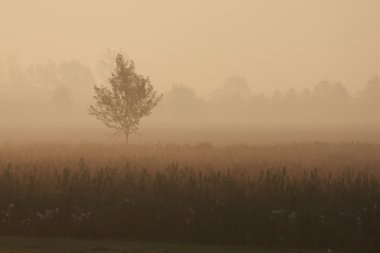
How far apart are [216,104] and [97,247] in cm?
16441

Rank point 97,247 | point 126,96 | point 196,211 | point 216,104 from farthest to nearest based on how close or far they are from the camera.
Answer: point 216,104 < point 126,96 < point 196,211 < point 97,247

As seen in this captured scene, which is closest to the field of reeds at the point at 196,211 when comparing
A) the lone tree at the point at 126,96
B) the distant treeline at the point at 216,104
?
the lone tree at the point at 126,96

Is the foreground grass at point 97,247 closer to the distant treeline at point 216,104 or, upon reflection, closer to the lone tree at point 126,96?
the lone tree at point 126,96

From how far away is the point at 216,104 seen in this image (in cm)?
17575

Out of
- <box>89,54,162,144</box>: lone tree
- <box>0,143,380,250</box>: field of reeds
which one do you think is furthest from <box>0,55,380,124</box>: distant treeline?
<box>0,143,380,250</box>: field of reeds

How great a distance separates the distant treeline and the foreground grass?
12232 centimetres

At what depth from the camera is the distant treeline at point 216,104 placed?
470 ft

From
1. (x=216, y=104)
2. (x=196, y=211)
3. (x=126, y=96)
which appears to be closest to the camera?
(x=196, y=211)

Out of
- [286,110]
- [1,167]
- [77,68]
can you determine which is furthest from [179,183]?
[77,68]

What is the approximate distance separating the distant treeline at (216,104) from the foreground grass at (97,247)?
122m

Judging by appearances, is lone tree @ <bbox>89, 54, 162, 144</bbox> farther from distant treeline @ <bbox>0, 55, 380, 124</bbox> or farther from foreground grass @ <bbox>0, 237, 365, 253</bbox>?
distant treeline @ <bbox>0, 55, 380, 124</bbox>

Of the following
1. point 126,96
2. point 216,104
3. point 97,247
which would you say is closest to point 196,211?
point 97,247

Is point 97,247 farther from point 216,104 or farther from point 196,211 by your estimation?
point 216,104

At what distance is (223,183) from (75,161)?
8.28 meters
